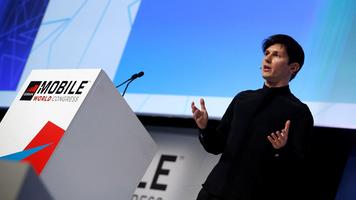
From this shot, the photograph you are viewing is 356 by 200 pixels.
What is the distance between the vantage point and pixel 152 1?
2934 mm

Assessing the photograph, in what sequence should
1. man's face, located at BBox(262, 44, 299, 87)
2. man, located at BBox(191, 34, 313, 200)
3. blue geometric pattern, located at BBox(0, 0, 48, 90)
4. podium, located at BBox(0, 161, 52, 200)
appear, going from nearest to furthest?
podium, located at BBox(0, 161, 52, 200)
man, located at BBox(191, 34, 313, 200)
man's face, located at BBox(262, 44, 299, 87)
blue geometric pattern, located at BBox(0, 0, 48, 90)

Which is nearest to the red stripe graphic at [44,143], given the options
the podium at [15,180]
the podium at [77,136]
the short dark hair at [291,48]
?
the podium at [77,136]

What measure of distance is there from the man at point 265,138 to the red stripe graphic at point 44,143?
48cm

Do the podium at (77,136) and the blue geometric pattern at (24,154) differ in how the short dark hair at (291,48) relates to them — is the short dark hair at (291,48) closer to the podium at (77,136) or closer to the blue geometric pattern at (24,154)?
the podium at (77,136)

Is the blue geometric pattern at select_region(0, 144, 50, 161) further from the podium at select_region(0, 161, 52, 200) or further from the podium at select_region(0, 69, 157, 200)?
the podium at select_region(0, 161, 52, 200)

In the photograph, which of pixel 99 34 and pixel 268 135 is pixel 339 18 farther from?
pixel 99 34

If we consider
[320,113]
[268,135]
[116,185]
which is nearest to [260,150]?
[268,135]

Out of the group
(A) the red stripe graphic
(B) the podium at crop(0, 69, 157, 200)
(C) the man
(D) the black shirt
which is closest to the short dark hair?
(C) the man

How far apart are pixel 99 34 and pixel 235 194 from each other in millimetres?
1590

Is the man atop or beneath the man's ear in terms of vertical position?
beneath

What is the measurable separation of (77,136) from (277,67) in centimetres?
75

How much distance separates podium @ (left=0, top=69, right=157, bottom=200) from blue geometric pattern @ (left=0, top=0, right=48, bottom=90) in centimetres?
121

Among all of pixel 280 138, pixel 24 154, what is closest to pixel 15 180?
pixel 280 138

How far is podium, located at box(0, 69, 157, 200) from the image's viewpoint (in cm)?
184
